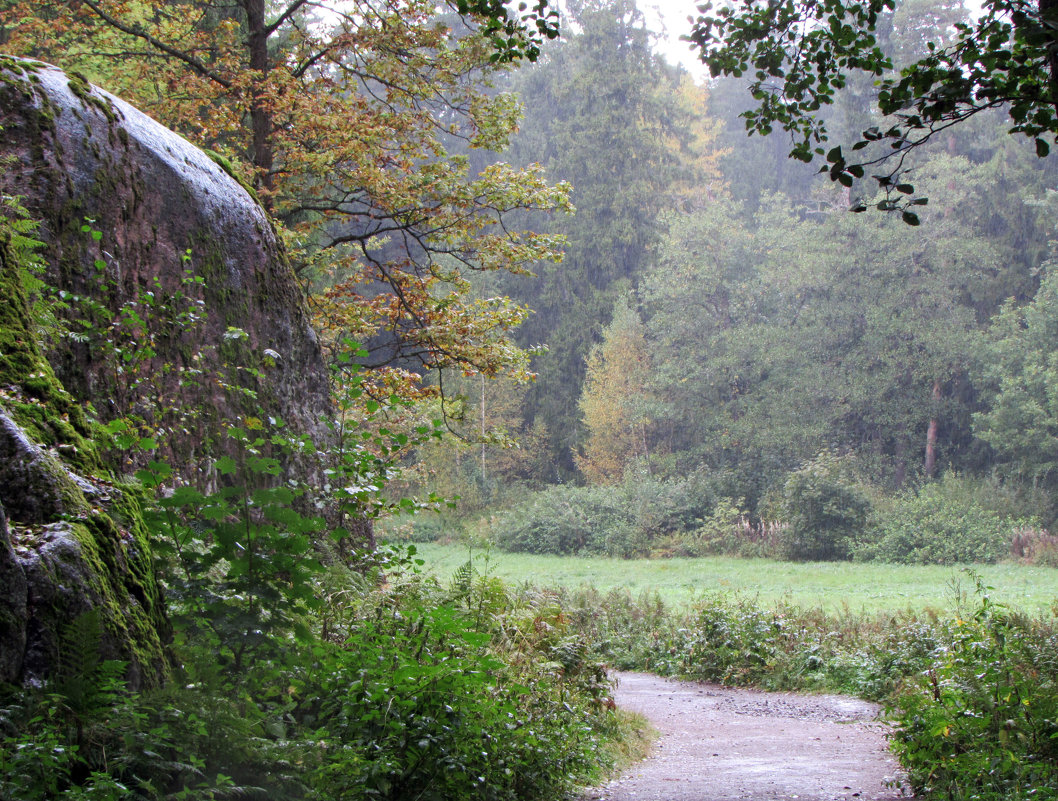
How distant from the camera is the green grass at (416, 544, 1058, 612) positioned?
57.4 feet

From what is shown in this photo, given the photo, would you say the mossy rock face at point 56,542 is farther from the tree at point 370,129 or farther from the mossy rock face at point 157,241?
the tree at point 370,129

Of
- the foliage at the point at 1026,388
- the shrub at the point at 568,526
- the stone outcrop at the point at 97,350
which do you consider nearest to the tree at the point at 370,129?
the stone outcrop at the point at 97,350

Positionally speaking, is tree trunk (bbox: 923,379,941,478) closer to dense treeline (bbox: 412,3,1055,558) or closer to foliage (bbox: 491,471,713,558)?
dense treeline (bbox: 412,3,1055,558)

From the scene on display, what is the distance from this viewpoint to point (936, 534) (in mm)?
26812

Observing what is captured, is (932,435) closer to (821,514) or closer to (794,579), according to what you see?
(821,514)

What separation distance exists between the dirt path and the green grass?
207 inches

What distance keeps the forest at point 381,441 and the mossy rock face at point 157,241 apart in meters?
0.03

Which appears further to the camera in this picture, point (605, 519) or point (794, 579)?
point (605, 519)

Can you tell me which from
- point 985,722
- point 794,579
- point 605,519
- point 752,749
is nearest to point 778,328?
point 605,519

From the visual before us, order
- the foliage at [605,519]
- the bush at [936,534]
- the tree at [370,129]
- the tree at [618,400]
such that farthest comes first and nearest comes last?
the tree at [618,400] → the foliage at [605,519] → the bush at [936,534] → the tree at [370,129]

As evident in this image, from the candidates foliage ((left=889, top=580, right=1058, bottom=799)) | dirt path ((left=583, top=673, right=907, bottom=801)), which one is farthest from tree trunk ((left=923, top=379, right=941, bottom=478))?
foliage ((left=889, top=580, right=1058, bottom=799))

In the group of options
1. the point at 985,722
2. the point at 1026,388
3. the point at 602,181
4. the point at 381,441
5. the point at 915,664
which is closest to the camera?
the point at 985,722

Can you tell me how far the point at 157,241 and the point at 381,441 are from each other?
74.4 inches

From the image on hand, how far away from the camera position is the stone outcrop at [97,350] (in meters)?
2.65
